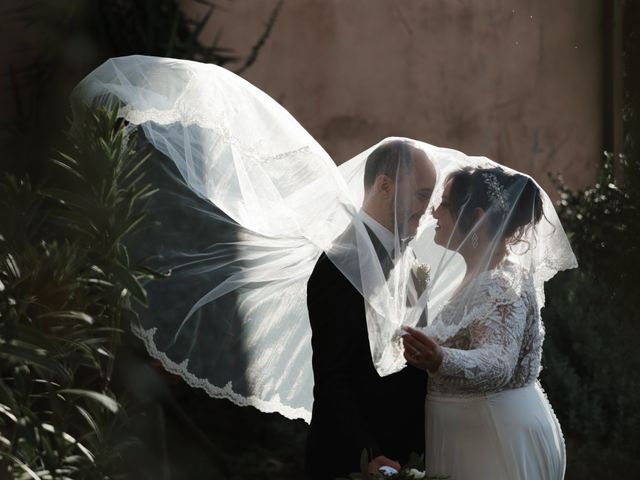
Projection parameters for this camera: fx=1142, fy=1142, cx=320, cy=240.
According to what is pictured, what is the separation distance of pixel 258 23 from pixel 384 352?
3708 mm

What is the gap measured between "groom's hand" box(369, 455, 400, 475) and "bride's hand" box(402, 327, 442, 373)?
0.29 metres

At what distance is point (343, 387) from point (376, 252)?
421mm

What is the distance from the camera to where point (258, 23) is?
6.68 meters

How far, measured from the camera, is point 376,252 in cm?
346

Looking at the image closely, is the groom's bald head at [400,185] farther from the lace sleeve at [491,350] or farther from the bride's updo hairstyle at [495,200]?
the lace sleeve at [491,350]

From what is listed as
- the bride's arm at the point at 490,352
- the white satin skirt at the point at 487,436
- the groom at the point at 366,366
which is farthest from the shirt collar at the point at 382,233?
the white satin skirt at the point at 487,436

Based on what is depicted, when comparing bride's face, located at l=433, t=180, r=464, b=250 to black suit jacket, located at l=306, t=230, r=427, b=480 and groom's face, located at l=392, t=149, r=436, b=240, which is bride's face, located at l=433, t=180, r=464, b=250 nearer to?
groom's face, located at l=392, t=149, r=436, b=240

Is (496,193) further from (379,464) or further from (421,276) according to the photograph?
(379,464)

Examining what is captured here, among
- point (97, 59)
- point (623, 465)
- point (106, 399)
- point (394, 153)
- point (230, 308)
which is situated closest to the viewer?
point (106, 399)

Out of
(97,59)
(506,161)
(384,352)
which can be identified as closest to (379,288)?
(384,352)

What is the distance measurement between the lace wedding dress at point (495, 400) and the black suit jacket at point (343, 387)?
0.16m

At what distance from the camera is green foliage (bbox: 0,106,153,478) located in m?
3.18

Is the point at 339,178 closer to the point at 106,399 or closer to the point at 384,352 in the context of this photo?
the point at 384,352

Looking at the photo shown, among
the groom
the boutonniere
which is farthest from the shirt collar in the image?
the boutonniere
